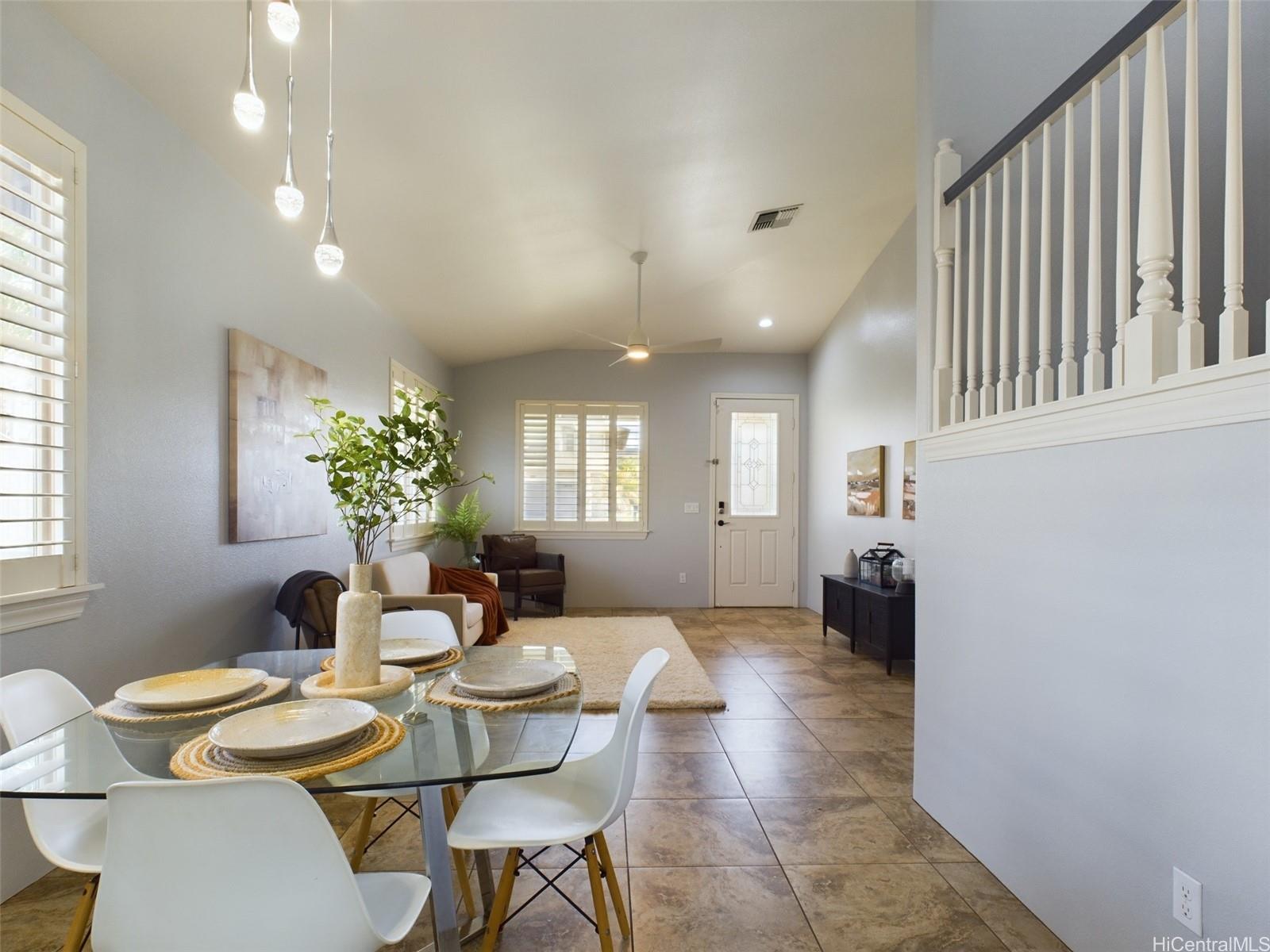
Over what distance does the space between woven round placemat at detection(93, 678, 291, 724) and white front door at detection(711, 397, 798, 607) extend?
20.2ft

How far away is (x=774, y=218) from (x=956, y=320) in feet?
8.29

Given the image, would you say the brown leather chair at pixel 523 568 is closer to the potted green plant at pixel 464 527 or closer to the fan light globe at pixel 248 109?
the potted green plant at pixel 464 527

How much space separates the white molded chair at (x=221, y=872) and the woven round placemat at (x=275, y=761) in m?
0.17

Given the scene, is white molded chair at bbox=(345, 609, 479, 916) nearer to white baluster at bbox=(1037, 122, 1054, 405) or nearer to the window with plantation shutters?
the window with plantation shutters

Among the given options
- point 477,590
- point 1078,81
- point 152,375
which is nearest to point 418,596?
point 477,590

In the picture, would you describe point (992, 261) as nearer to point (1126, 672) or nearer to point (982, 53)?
point (982, 53)

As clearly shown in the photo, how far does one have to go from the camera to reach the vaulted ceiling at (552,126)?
2.42 metres

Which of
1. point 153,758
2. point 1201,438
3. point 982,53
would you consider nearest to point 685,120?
point 982,53

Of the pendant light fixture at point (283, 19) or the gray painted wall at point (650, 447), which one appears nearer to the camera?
the pendant light fixture at point (283, 19)

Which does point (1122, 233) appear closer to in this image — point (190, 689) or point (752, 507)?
point (190, 689)

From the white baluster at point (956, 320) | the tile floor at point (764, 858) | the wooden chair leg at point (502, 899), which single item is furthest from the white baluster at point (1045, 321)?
the wooden chair leg at point (502, 899)

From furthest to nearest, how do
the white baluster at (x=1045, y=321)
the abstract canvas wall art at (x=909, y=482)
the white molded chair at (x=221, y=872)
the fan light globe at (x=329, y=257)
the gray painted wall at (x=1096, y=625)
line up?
the abstract canvas wall art at (x=909, y=482) → the white baluster at (x=1045, y=321) → the fan light globe at (x=329, y=257) → the gray painted wall at (x=1096, y=625) → the white molded chair at (x=221, y=872)

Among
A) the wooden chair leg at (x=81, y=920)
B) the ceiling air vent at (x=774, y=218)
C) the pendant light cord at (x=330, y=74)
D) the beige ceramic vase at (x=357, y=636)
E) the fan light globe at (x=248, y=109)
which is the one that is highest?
the ceiling air vent at (x=774, y=218)

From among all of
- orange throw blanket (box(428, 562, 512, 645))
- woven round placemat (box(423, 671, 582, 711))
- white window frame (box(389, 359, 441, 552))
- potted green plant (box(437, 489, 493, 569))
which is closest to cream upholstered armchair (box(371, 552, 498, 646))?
orange throw blanket (box(428, 562, 512, 645))
